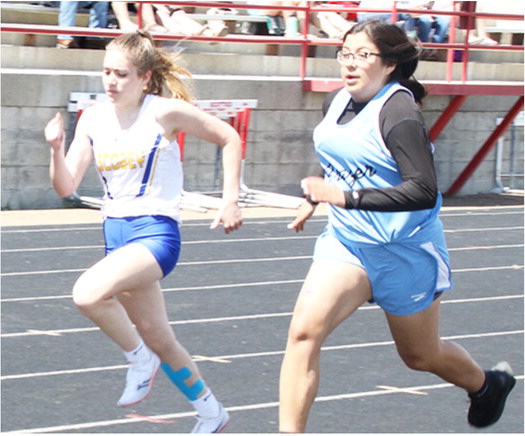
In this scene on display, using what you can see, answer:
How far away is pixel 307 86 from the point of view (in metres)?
14.9

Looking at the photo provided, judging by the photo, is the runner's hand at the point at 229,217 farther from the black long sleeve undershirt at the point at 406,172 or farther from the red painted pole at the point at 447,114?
the red painted pole at the point at 447,114

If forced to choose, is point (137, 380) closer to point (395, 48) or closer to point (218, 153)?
point (395, 48)

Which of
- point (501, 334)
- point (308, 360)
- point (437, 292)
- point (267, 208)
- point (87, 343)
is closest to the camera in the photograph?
point (308, 360)

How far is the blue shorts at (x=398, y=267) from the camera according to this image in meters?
4.68

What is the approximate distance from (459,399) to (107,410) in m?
1.83

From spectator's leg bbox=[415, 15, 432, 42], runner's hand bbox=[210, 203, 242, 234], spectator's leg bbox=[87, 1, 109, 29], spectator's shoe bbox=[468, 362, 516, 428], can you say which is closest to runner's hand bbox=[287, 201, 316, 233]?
runner's hand bbox=[210, 203, 242, 234]

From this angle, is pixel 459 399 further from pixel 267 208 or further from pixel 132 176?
pixel 267 208

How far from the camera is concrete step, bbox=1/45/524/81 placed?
13336 millimetres

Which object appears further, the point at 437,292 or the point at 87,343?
the point at 87,343

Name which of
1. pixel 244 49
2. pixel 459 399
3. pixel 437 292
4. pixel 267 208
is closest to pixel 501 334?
pixel 459 399

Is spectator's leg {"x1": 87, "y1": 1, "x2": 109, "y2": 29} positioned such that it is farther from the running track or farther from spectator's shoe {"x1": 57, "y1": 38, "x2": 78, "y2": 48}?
the running track

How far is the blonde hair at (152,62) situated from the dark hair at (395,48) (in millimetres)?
809

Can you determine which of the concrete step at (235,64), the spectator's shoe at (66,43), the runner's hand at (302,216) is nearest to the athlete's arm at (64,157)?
the runner's hand at (302,216)

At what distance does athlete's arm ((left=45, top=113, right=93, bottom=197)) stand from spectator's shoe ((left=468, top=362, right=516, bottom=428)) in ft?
6.41
